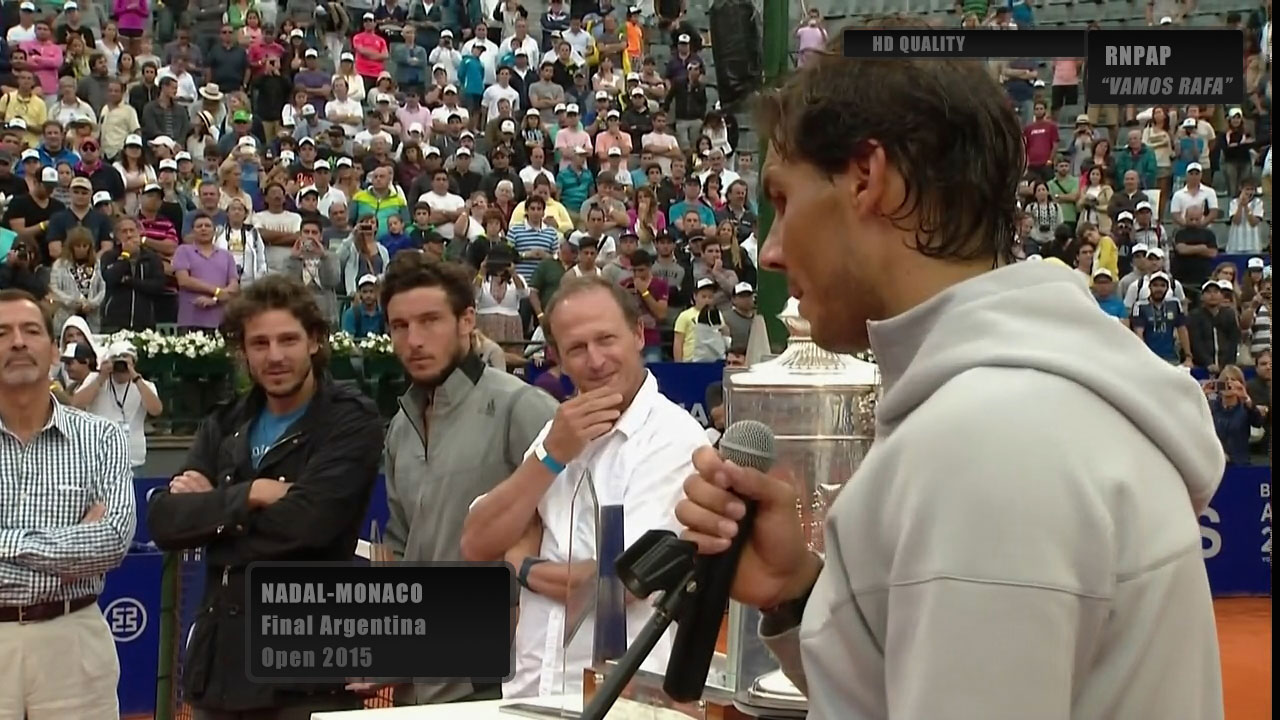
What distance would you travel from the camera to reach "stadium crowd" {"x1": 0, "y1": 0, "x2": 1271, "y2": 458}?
41.6 feet

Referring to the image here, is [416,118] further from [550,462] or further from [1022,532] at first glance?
[1022,532]

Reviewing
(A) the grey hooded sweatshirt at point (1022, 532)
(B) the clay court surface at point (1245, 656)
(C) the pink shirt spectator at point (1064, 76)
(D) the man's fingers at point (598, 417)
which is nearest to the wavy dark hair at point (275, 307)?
(D) the man's fingers at point (598, 417)

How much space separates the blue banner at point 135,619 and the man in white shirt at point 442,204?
7.79m

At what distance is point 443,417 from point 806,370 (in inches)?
57.5

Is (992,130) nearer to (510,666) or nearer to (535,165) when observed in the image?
(510,666)

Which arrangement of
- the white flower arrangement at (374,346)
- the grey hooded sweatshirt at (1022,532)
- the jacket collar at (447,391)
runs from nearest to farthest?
the grey hooded sweatshirt at (1022,532)
the jacket collar at (447,391)
the white flower arrangement at (374,346)

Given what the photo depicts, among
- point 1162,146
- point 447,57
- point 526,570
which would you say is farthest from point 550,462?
point 447,57

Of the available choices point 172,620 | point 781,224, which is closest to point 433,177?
point 172,620

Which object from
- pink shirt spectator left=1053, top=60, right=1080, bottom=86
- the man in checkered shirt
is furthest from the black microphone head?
pink shirt spectator left=1053, top=60, right=1080, bottom=86

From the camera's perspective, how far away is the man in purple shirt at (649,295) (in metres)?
13.8

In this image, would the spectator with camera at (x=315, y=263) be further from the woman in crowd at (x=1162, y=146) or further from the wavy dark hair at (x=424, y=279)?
the wavy dark hair at (x=424, y=279)

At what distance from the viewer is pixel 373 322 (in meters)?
12.6

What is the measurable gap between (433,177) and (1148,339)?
6.46 meters
